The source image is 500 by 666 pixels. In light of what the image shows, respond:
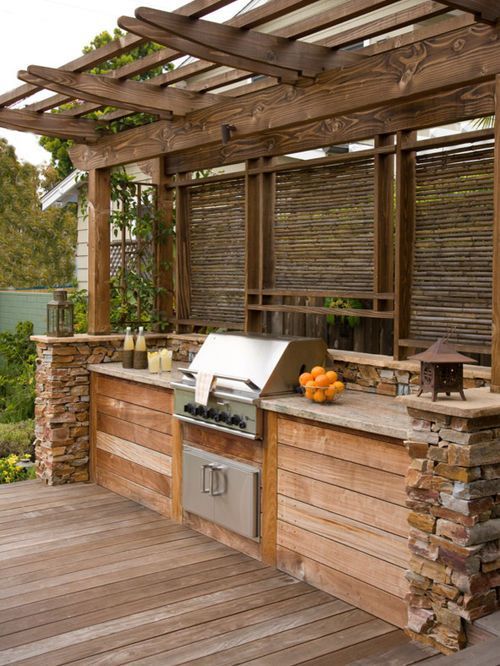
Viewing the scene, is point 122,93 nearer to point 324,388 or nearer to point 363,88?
point 363,88

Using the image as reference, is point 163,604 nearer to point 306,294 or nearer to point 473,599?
point 473,599

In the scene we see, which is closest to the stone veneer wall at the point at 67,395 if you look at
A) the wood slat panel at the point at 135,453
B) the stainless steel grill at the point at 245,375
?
the wood slat panel at the point at 135,453

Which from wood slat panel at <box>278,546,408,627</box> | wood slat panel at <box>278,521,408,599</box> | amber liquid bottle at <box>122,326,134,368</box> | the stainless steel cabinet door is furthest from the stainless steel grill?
amber liquid bottle at <box>122,326,134,368</box>

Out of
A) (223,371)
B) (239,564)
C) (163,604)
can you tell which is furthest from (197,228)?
(163,604)

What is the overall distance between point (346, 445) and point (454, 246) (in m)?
1.13

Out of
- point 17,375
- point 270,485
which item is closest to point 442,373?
point 270,485

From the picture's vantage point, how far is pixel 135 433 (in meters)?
5.48

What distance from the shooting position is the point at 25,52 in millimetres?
16438

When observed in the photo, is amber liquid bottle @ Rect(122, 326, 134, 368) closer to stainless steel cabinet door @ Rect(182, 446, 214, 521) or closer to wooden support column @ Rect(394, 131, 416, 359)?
stainless steel cabinet door @ Rect(182, 446, 214, 521)

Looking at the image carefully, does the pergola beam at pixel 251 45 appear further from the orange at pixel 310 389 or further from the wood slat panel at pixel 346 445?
the wood slat panel at pixel 346 445

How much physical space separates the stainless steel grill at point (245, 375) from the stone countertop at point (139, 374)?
34cm

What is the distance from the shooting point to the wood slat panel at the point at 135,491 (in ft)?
16.9

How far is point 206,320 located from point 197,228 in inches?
27.0

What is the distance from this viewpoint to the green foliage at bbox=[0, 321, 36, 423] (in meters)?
7.91
